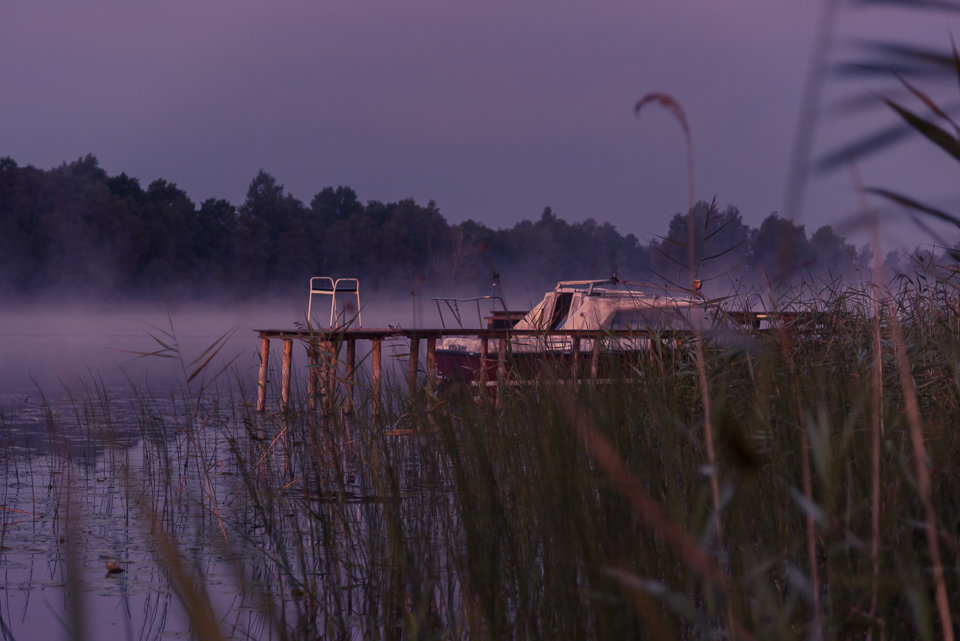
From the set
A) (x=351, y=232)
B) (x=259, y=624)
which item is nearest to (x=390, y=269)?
(x=351, y=232)

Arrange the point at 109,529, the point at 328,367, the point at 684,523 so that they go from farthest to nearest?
1. the point at 109,529
2. the point at 328,367
3. the point at 684,523

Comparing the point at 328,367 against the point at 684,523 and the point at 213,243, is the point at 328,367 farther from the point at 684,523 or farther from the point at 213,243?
the point at 213,243

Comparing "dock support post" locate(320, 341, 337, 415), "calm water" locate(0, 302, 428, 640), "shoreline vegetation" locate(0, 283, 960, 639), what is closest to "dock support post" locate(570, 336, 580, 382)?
"shoreline vegetation" locate(0, 283, 960, 639)

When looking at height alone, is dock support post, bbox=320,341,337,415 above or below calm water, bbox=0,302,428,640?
above

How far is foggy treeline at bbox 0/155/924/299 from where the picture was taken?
205 ft

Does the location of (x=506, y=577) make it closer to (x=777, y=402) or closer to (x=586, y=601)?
(x=586, y=601)

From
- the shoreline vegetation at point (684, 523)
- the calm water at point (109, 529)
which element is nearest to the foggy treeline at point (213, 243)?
the calm water at point (109, 529)

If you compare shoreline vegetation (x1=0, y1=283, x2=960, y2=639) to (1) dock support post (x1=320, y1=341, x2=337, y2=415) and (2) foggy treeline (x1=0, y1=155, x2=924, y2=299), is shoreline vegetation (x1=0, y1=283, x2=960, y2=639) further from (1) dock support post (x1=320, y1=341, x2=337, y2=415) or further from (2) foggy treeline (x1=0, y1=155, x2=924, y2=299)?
(2) foggy treeline (x1=0, y1=155, x2=924, y2=299)

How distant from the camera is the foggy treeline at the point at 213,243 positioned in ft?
205

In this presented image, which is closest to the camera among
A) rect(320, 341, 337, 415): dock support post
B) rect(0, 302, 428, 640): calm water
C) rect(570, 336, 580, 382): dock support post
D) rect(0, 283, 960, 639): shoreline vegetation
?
rect(0, 283, 960, 639): shoreline vegetation

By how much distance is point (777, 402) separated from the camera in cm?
349

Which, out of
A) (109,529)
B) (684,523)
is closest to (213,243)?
(109,529)

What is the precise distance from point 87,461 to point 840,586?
8071 mm

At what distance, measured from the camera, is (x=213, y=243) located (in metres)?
68.5
